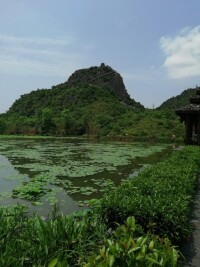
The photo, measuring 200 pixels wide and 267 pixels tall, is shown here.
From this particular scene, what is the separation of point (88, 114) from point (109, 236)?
223 ft

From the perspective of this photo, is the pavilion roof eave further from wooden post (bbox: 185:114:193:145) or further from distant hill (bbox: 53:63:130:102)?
distant hill (bbox: 53:63:130:102)

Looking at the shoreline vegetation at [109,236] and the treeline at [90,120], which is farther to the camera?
the treeline at [90,120]

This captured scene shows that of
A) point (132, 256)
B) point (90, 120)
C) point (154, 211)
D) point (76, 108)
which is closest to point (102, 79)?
point (76, 108)

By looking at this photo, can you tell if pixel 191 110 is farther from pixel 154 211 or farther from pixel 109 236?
pixel 109 236

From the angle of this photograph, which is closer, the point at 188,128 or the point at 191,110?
the point at 191,110

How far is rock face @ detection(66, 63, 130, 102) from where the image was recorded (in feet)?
368

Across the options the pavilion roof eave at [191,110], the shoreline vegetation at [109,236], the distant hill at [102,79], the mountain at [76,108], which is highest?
the distant hill at [102,79]

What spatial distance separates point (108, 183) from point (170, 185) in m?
5.00

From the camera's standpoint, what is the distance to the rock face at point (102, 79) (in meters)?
112

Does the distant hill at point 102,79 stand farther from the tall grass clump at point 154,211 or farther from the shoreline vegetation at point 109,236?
the shoreline vegetation at point 109,236

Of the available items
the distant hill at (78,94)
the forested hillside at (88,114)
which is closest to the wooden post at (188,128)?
the forested hillside at (88,114)

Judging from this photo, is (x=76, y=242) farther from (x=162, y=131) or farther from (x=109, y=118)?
(x=109, y=118)

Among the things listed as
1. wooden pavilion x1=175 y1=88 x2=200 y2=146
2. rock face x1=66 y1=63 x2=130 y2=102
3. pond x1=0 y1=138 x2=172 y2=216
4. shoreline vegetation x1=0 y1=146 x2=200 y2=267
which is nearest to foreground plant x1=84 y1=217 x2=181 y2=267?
shoreline vegetation x1=0 y1=146 x2=200 y2=267

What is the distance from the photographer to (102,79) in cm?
11275
